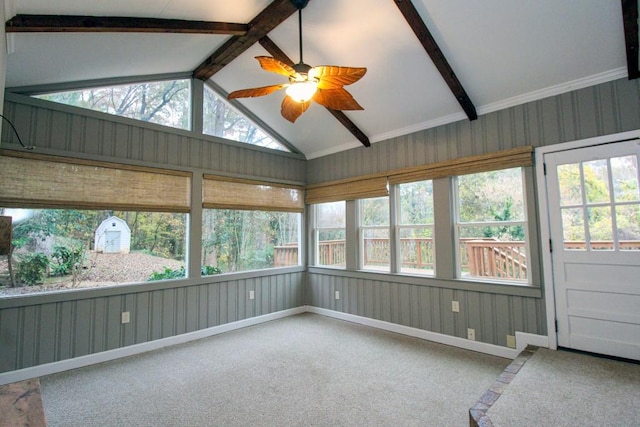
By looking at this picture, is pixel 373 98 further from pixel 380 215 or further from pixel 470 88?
pixel 380 215

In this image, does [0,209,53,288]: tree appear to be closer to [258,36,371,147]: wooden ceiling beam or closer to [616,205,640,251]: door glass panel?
[258,36,371,147]: wooden ceiling beam

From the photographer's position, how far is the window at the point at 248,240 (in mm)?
4391

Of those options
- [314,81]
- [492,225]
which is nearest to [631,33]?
[492,225]

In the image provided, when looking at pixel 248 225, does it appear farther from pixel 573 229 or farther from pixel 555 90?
pixel 555 90

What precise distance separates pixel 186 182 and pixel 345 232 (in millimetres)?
2418

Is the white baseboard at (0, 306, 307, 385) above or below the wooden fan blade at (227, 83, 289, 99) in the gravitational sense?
below

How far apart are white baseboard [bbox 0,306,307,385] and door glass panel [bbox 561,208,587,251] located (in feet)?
12.7

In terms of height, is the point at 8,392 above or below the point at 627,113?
below

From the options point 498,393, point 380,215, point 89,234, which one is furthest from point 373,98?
point 89,234

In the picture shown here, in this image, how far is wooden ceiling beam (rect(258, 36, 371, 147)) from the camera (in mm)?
3531

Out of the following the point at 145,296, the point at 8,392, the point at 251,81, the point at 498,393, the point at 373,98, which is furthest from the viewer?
the point at 251,81

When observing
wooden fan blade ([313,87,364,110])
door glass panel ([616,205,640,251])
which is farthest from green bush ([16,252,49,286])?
→ door glass panel ([616,205,640,251])

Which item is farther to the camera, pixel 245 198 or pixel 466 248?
pixel 245 198

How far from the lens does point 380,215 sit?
15.1 ft
